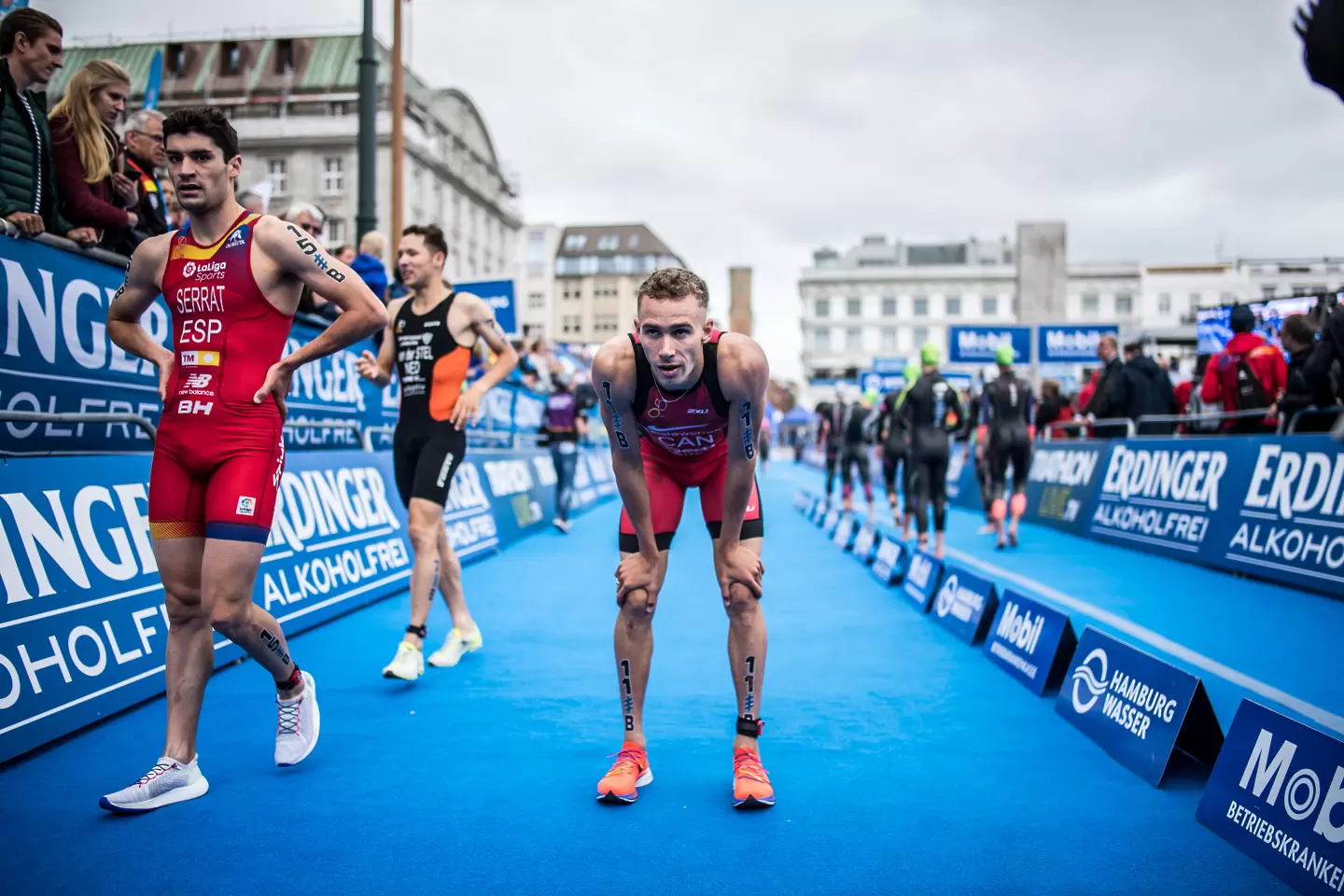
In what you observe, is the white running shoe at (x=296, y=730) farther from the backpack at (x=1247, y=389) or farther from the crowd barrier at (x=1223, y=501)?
the backpack at (x=1247, y=389)

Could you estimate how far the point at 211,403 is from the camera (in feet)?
10.8

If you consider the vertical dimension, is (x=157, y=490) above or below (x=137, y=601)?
above

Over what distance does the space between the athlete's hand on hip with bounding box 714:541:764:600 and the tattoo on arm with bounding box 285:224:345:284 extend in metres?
1.81

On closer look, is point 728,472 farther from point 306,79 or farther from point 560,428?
point 306,79

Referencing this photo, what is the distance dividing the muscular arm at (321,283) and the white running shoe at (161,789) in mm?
1510

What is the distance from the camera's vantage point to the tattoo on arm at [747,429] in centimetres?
320

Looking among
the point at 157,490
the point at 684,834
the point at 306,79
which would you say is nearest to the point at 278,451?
the point at 157,490

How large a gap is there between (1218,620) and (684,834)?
18.3 feet

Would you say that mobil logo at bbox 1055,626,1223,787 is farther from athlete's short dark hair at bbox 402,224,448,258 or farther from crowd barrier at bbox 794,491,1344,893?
Result: athlete's short dark hair at bbox 402,224,448,258

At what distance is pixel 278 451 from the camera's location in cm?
347

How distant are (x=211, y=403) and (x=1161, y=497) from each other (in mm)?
11122

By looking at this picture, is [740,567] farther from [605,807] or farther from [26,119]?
[26,119]

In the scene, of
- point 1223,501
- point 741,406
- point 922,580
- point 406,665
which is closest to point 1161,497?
point 1223,501

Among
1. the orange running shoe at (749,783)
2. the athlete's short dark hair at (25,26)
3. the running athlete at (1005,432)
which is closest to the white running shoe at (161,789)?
the orange running shoe at (749,783)
